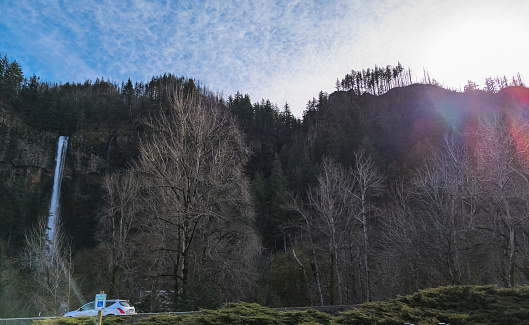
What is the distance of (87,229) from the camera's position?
195ft

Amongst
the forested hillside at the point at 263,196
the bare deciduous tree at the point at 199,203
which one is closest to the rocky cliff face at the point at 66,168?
the forested hillside at the point at 263,196

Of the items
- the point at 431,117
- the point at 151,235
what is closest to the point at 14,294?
the point at 151,235

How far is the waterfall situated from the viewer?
55156 mm

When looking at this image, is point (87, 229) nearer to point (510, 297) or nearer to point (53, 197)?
point (53, 197)

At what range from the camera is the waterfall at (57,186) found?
2172 inches

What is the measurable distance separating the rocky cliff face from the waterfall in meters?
0.77

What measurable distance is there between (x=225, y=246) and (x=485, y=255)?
17.3m

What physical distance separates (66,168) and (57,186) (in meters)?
4.41

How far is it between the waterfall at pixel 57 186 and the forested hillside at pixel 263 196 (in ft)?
3.97

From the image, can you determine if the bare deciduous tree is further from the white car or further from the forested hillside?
the white car

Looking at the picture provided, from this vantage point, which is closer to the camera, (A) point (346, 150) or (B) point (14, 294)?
(B) point (14, 294)

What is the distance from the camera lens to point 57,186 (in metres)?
63.2

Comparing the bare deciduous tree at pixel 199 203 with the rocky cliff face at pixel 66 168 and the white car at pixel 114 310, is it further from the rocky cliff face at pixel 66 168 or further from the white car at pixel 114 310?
the rocky cliff face at pixel 66 168

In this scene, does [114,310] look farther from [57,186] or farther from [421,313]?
[57,186]
